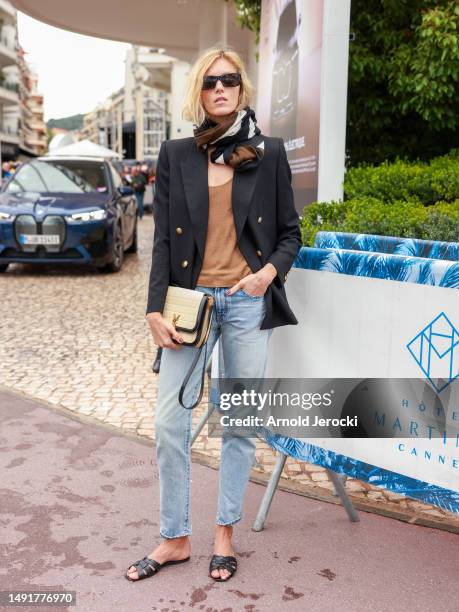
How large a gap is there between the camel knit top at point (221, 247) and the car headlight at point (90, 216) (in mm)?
8056

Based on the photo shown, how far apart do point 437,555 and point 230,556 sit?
0.86 metres

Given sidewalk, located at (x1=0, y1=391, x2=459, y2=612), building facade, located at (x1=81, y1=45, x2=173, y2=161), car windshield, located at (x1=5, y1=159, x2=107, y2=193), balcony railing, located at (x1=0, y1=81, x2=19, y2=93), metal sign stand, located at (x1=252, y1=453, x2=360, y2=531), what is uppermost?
building facade, located at (x1=81, y1=45, x2=173, y2=161)

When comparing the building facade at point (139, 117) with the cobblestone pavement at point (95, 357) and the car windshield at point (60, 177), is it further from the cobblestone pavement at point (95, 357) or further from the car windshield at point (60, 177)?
the cobblestone pavement at point (95, 357)

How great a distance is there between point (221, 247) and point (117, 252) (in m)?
8.84

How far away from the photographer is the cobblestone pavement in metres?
4.08

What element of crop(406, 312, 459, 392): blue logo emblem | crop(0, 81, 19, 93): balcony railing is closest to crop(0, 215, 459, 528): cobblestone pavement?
crop(406, 312, 459, 392): blue logo emblem

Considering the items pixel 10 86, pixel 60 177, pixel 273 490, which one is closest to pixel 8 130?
pixel 10 86

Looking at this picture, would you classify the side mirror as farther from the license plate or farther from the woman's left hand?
the woman's left hand

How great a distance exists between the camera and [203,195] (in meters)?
2.79

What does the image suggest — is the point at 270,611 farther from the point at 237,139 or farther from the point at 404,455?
the point at 237,139

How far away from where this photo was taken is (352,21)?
23.6 ft

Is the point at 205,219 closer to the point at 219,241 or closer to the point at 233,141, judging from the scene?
the point at 219,241

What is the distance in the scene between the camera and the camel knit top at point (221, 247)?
2812mm

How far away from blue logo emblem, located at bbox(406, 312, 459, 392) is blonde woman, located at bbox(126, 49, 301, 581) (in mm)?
521
